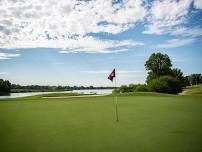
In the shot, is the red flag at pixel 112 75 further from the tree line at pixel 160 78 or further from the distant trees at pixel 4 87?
the distant trees at pixel 4 87

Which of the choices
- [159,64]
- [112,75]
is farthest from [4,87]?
[112,75]

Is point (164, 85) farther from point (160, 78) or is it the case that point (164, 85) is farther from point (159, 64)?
point (159, 64)

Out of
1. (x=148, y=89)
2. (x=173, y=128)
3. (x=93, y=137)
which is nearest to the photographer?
(x=93, y=137)

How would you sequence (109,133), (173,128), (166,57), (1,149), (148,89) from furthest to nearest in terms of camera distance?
(166,57) < (148,89) < (173,128) < (109,133) < (1,149)

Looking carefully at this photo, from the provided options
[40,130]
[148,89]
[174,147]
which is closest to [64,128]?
[40,130]

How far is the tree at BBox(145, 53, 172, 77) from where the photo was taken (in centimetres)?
6462

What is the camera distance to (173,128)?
8.12 metres

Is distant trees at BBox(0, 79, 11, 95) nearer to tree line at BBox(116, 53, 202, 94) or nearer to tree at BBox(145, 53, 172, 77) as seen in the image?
tree line at BBox(116, 53, 202, 94)

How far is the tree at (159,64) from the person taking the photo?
6462cm

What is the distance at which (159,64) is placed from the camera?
65.2m

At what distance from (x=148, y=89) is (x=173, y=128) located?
4941 cm

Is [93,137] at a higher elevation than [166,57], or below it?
below

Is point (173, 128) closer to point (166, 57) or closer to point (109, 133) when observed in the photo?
point (109, 133)

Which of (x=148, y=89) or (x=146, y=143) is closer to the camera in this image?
(x=146, y=143)
